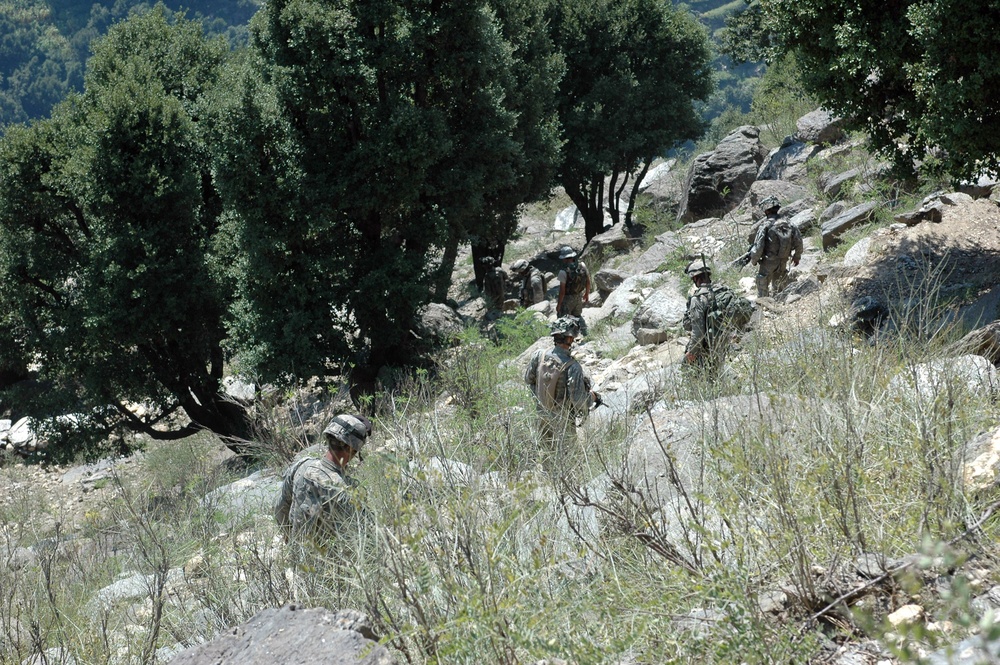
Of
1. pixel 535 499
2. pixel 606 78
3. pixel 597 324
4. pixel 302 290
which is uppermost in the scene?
pixel 606 78

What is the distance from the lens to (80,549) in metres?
6.55

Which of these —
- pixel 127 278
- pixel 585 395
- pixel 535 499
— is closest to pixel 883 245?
pixel 585 395

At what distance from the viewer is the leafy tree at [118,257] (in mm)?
13258

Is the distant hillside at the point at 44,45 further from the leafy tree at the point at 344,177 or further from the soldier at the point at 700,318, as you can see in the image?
the soldier at the point at 700,318

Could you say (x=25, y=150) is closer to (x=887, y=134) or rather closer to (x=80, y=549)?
(x=80, y=549)

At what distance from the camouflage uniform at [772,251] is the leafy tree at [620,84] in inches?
480

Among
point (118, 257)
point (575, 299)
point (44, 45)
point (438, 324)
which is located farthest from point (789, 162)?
point (44, 45)

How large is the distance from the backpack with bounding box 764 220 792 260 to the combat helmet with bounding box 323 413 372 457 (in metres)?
7.41

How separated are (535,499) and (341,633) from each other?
4.13ft

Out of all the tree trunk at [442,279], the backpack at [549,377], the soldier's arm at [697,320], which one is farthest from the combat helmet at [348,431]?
the tree trunk at [442,279]

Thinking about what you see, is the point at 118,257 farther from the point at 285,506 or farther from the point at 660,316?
the point at 285,506

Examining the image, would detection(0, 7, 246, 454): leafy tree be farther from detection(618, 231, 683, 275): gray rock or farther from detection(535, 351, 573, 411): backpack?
detection(535, 351, 573, 411): backpack

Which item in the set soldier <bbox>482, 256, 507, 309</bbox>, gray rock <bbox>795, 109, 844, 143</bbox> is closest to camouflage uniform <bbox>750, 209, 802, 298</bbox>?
gray rock <bbox>795, 109, 844, 143</bbox>

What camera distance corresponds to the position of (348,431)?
4844 millimetres
